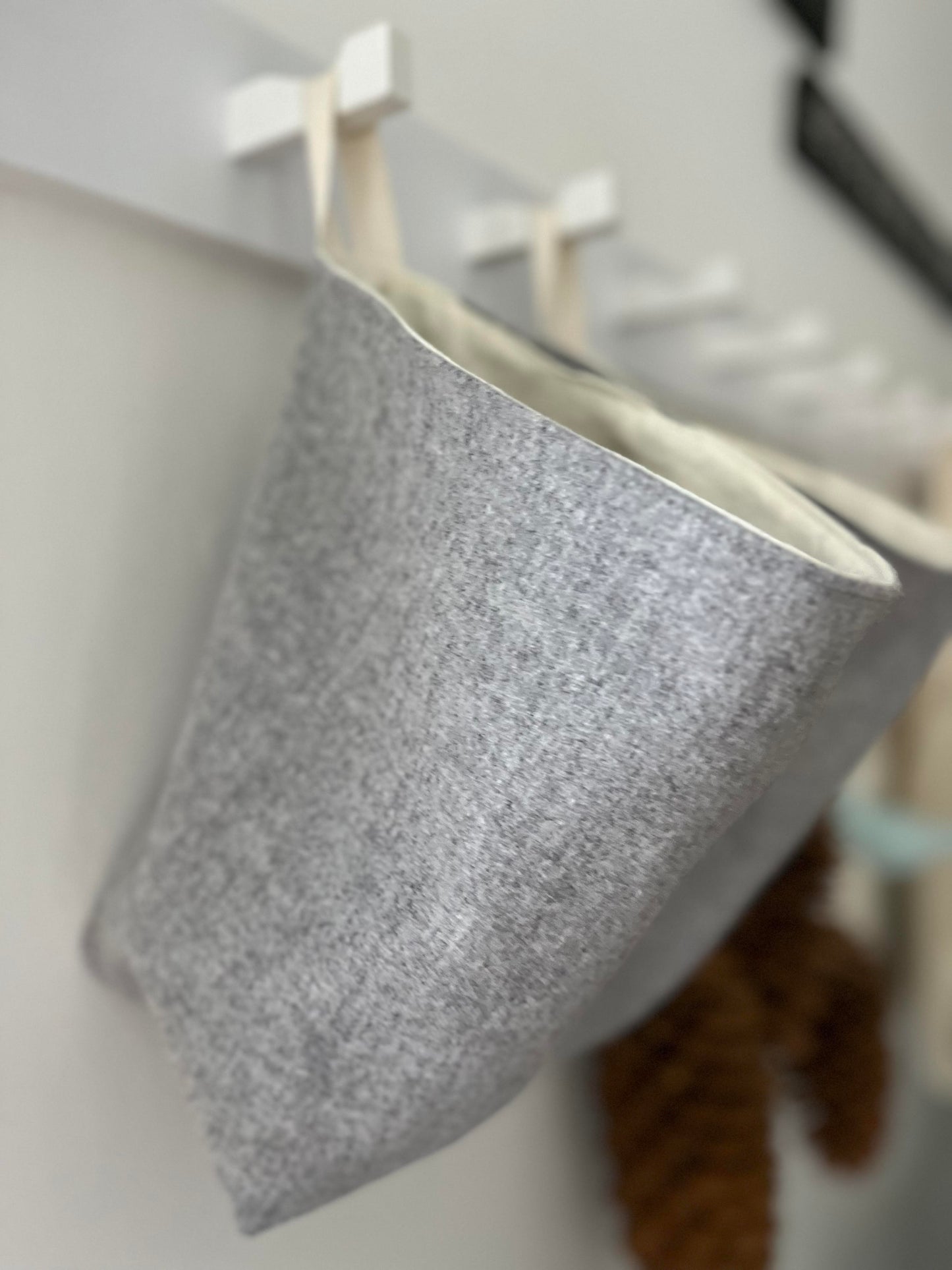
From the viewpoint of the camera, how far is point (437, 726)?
0.26m

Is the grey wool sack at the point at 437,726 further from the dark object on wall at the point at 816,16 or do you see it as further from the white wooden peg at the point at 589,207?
the dark object on wall at the point at 816,16

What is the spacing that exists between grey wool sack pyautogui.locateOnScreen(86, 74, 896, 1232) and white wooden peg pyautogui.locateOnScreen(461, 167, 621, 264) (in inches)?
4.3

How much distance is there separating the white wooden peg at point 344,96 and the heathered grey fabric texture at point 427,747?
0.21ft

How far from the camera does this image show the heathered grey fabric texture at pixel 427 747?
23 cm

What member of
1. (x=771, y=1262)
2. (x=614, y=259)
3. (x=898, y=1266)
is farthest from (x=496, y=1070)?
(x=898, y=1266)

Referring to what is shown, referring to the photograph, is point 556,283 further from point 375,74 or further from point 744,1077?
point 744,1077

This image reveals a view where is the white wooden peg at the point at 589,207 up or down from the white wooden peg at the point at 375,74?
down

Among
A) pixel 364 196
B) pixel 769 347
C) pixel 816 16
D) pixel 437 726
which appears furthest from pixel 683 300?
pixel 816 16

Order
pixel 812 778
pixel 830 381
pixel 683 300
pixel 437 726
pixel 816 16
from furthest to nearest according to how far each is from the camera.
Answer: pixel 816 16
pixel 830 381
pixel 683 300
pixel 812 778
pixel 437 726

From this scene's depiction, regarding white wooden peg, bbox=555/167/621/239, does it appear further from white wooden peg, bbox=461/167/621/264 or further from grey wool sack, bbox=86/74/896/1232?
grey wool sack, bbox=86/74/896/1232

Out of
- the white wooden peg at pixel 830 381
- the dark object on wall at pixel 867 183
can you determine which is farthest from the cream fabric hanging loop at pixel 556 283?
the dark object on wall at pixel 867 183

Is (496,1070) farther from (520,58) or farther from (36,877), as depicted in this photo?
(520,58)

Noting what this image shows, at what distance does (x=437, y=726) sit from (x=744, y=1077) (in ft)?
0.99

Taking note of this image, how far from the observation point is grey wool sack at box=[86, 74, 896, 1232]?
0.76 feet
